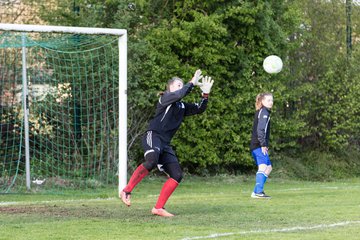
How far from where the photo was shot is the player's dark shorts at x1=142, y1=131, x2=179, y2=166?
10.1m

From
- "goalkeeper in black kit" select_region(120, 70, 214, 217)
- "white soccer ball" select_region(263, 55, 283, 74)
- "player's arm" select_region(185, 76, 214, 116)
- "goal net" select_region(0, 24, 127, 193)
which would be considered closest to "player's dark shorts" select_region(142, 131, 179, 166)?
"goalkeeper in black kit" select_region(120, 70, 214, 217)

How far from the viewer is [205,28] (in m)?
17.9

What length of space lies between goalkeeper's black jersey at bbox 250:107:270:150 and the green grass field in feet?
3.19

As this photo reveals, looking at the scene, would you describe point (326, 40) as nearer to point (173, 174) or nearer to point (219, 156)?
point (219, 156)

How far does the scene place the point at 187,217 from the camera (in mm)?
9852

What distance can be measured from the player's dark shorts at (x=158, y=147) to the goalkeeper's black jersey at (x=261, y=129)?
9.53 feet

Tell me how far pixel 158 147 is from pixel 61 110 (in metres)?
7.17

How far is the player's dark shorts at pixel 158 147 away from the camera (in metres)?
10.1

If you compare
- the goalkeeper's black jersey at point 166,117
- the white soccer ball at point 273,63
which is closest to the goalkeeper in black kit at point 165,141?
the goalkeeper's black jersey at point 166,117

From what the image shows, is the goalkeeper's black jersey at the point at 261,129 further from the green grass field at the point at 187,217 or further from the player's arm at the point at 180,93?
the player's arm at the point at 180,93

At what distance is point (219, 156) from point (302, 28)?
4.63 meters

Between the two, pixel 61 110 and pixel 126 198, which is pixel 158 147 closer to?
pixel 126 198

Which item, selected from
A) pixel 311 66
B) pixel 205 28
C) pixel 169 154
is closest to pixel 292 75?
pixel 311 66

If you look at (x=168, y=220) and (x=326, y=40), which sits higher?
(x=326, y=40)
